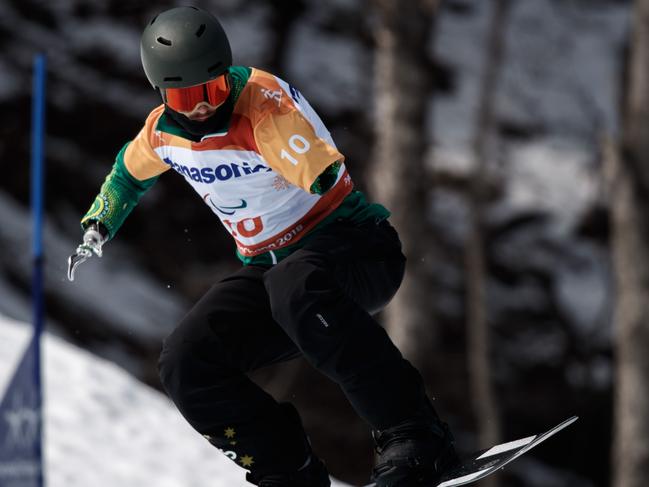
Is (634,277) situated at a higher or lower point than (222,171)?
lower

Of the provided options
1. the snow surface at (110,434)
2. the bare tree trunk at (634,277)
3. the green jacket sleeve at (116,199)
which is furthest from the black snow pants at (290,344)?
the bare tree trunk at (634,277)

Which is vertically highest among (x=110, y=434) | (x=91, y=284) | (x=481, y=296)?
(x=110, y=434)

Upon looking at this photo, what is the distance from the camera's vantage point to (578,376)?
13266 millimetres

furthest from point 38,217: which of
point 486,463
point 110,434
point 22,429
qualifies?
point 486,463

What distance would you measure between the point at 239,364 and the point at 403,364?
1.76 feet

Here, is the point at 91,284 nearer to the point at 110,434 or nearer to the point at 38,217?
the point at 110,434

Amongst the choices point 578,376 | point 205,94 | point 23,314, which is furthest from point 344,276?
point 578,376

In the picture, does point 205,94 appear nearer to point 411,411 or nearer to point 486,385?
point 411,411

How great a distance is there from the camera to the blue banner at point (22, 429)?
511 centimetres

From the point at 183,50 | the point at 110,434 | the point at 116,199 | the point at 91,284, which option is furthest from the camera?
the point at 91,284

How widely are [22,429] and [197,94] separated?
2.63m

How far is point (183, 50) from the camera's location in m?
3.11

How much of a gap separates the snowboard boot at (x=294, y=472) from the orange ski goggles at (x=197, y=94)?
1.09 meters

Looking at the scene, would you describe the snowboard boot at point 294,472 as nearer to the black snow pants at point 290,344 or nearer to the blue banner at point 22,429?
the black snow pants at point 290,344
